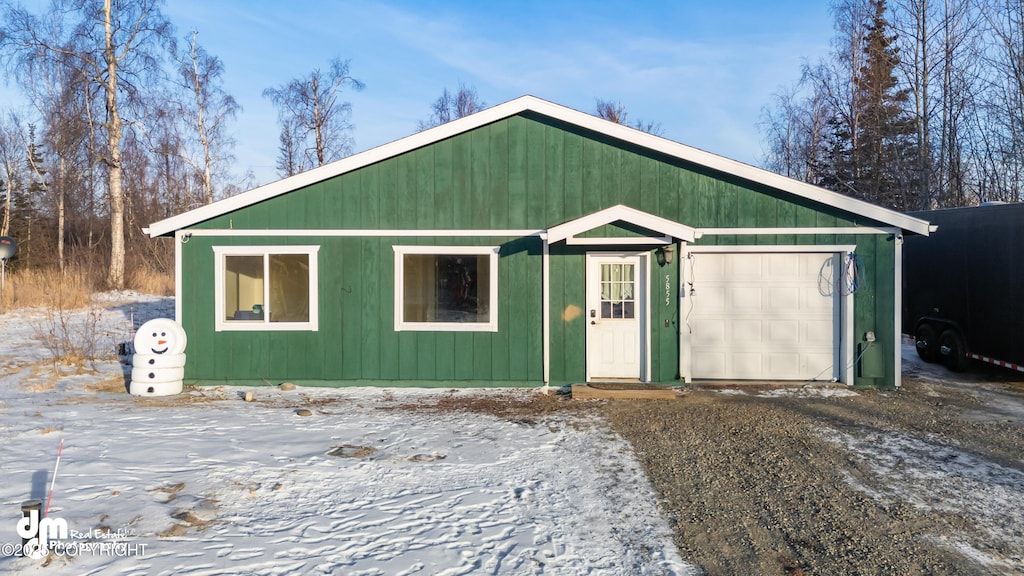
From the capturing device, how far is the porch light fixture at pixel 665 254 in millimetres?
9055

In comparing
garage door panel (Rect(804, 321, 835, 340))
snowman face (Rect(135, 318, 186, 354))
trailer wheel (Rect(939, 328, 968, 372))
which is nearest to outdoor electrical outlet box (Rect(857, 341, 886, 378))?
garage door panel (Rect(804, 321, 835, 340))

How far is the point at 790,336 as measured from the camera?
930 centimetres

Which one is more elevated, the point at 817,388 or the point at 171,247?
the point at 171,247

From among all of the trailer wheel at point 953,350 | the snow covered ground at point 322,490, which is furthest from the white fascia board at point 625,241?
the trailer wheel at point 953,350

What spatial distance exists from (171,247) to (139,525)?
30021 millimetres

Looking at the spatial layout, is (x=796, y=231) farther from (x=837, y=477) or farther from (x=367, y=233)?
(x=367, y=233)

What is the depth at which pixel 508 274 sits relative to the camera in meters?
9.22

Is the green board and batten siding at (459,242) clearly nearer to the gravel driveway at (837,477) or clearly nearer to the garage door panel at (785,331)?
the garage door panel at (785,331)

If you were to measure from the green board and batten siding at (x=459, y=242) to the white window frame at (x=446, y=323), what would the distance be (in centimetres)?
8

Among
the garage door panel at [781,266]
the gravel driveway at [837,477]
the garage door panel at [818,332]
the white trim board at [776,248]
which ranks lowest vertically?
the gravel driveway at [837,477]

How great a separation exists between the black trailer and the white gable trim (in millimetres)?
4765

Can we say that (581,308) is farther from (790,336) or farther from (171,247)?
(171,247)

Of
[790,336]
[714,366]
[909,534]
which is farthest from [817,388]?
[909,534]

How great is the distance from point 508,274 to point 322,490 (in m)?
5.00
